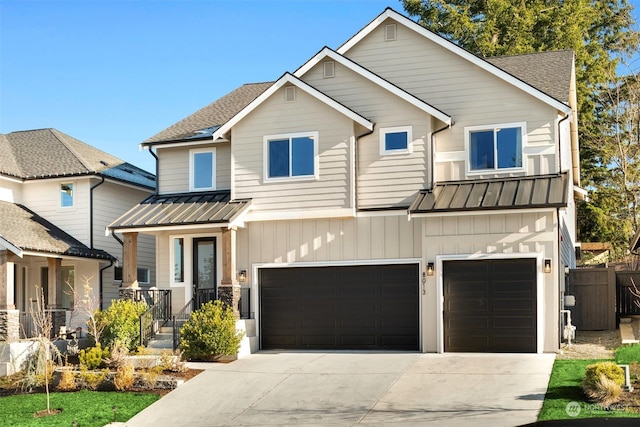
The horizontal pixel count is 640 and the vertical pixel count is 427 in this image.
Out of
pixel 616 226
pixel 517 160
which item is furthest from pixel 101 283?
pixel 616 226

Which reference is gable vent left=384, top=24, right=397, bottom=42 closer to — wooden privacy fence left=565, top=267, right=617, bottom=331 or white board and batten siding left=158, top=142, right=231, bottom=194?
white board and batten siding left=158, top=142, right=231, bottom=194

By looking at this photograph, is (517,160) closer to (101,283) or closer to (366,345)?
(366,345)

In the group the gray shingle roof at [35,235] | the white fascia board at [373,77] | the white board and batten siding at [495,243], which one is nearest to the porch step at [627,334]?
the white board and batten siding at [495,243]

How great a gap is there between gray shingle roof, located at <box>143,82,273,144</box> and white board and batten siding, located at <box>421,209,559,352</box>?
7.37m

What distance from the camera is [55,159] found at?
26.1 metres

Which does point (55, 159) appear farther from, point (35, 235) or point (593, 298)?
point (593, 298)

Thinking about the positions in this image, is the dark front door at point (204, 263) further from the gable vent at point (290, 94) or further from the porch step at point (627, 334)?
the porch step at point (627, 334)

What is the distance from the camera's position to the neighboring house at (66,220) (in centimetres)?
2380

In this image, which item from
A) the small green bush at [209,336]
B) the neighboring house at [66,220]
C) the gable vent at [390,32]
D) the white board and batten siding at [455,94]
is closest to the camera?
the small green bush at [209,336]

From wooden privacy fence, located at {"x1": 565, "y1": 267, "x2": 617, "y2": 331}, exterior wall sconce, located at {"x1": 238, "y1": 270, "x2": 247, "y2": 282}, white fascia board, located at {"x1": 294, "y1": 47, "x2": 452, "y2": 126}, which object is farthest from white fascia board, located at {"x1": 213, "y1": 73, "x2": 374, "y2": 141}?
wooden privacy fence, located at {"x1": 565, "y1": 267, "x2": 617, "y2": 331}

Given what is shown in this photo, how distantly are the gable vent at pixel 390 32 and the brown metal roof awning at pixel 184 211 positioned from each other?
577cm

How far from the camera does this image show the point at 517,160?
1939 centimetres

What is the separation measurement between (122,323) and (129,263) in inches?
92.9

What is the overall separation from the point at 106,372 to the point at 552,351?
9.59m
